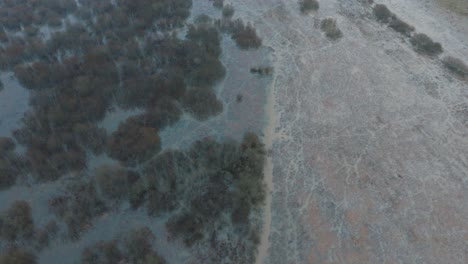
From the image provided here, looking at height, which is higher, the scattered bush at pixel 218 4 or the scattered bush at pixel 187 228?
the scattered bush at pixel 218 4

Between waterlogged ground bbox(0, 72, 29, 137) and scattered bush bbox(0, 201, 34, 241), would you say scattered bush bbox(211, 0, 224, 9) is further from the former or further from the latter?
scattered bush bbox(0, 201, 34, 241)

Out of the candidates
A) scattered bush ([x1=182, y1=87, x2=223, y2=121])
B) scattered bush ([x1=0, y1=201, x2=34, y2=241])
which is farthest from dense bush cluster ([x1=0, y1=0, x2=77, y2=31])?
scattered bush ([x1=0, y1=201, x2=34, y2=241])

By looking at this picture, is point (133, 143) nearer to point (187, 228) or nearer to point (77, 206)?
point (77, 206)

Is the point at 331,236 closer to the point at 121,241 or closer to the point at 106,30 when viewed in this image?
the point at 121,241

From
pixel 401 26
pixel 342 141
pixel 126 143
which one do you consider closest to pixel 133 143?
pixel 126 143

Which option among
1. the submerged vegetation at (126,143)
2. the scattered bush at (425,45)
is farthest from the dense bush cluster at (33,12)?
the scattered bush at (425,45)

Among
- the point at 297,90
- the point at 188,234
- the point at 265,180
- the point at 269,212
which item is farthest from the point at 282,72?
the point at 188,234

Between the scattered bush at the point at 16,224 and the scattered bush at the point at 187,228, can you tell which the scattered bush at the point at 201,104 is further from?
the scattered bush at the point at 16,224
